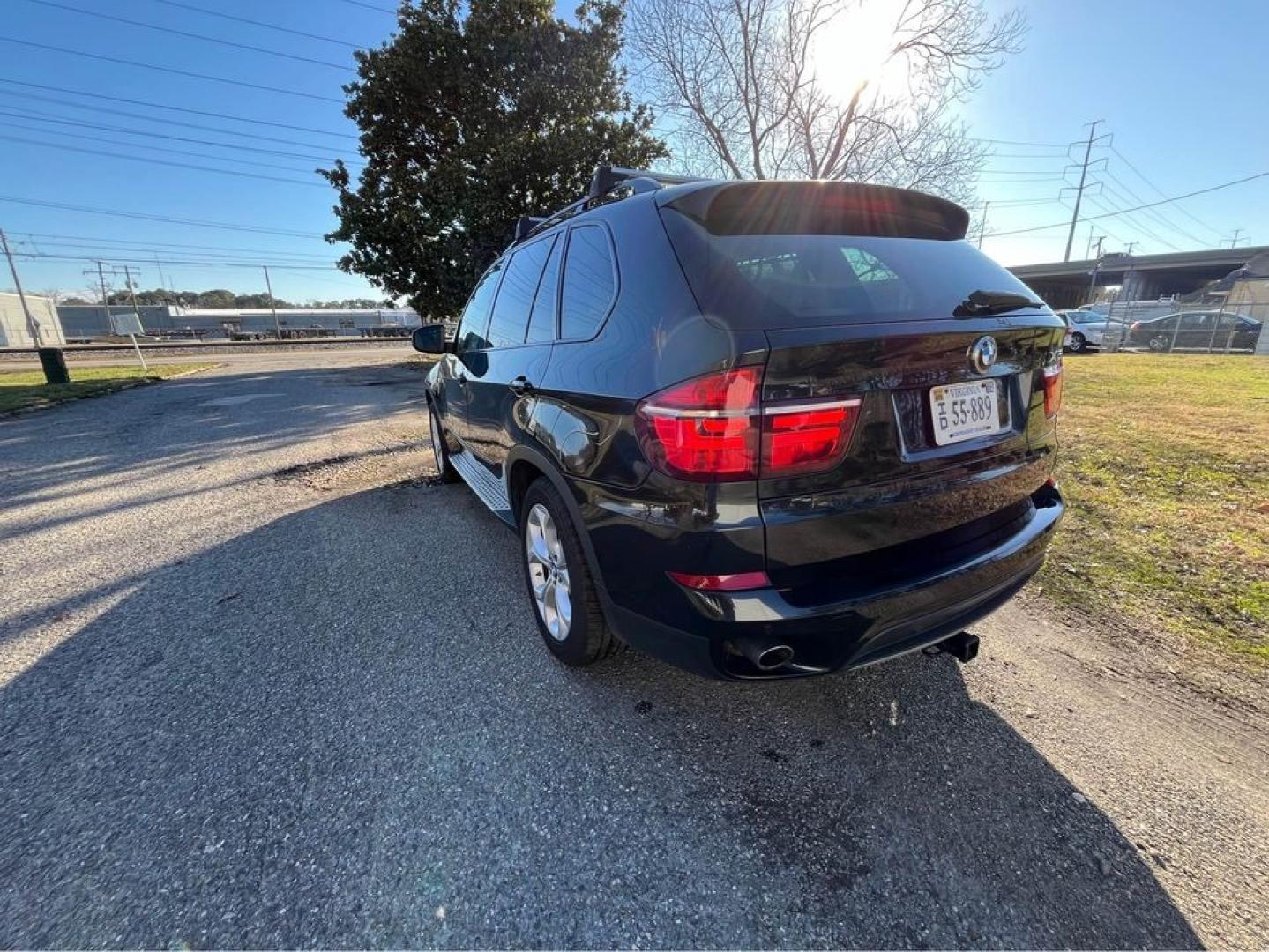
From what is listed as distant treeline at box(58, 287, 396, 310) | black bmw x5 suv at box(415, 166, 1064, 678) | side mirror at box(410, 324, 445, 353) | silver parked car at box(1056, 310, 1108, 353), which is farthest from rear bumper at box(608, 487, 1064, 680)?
distant treeline at box(58, 287, 396, 310)

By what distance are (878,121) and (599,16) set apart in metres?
7.61

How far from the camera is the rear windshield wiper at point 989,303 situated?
6.14ft

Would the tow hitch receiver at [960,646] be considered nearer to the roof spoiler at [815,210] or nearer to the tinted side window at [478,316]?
the roof spoiler at [815,210]

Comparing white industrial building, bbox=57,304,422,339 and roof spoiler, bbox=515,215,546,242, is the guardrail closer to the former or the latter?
white industrial building, bbox=57,304,422,339

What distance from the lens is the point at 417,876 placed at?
5.09 feet

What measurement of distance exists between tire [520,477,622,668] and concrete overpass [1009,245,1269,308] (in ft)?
143

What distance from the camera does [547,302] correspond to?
2.71 m

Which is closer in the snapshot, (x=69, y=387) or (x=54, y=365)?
(x=69, y=387)

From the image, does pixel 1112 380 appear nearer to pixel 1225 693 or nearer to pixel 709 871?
pixel 1225 693

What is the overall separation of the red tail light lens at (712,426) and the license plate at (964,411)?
2.11ft

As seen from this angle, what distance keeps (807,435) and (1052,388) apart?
1.33 metres

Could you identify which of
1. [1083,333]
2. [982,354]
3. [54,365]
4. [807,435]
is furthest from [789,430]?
[1083,333]

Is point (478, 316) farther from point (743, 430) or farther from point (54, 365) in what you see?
point (54, 365)

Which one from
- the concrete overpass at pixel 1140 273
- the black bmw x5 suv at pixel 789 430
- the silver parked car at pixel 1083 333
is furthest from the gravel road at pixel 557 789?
the concrete overpass at pixel 1140 273
